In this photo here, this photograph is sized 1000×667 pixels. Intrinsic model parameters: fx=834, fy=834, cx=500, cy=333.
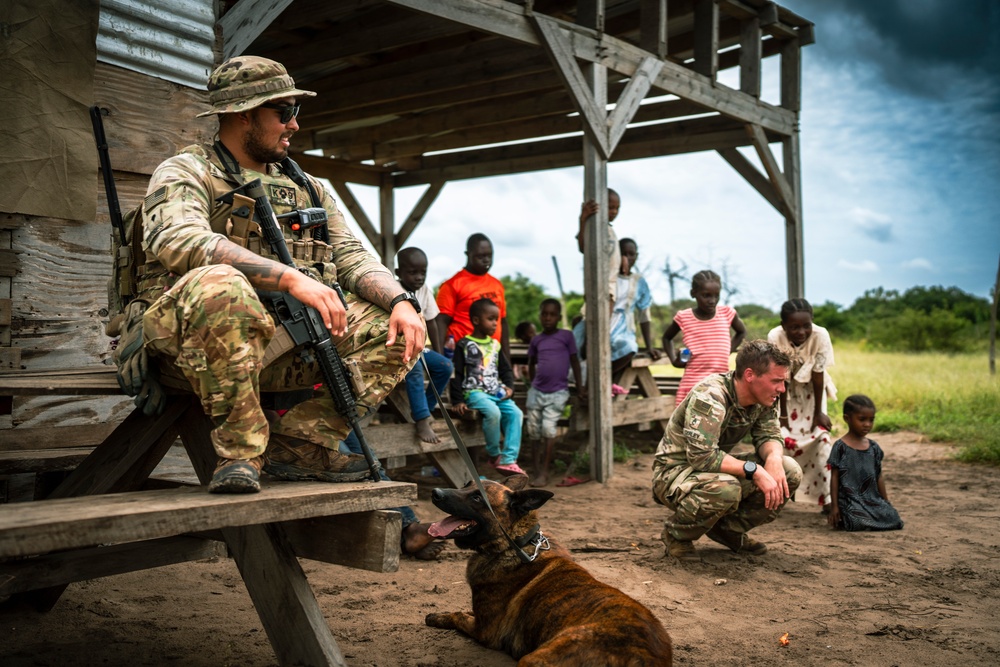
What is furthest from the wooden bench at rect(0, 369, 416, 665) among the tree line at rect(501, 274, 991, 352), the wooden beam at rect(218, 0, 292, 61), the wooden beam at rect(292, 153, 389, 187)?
the tree line at rect(501, 274, 991, 352)

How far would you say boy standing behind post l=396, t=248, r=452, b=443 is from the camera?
623cm

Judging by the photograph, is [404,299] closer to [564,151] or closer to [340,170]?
[564,151]

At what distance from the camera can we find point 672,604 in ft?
14.6

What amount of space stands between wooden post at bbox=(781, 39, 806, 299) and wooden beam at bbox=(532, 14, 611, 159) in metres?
3.70

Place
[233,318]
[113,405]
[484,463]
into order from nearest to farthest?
[233,318]
[113,405]
[484,463]

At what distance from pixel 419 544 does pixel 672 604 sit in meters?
1.64

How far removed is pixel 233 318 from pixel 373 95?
277 inches

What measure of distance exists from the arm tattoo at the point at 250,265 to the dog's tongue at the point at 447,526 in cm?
163

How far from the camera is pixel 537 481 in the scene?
7652mm

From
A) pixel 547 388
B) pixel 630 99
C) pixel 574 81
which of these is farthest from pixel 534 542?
pixel 630 99

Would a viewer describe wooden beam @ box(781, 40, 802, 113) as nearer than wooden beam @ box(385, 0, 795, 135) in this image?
No

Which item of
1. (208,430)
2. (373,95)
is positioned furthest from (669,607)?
(373,95)

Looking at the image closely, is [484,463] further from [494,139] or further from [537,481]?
[494,139]

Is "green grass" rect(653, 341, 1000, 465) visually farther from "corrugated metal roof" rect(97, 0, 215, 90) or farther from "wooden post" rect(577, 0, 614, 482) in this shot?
"corrugated metal roof" rect(97, 0, 215, 90)
